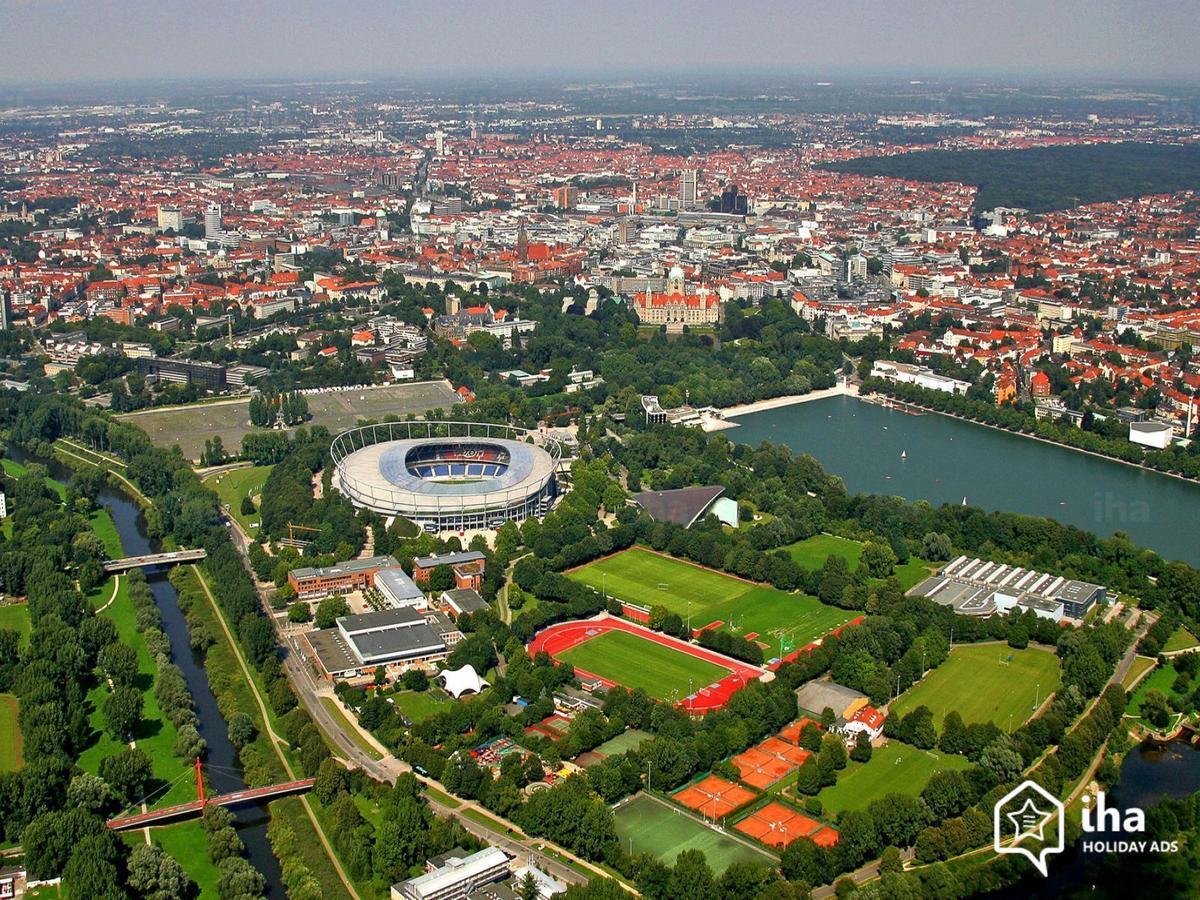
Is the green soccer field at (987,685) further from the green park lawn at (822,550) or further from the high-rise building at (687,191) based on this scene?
the high-rise building at (687,191)

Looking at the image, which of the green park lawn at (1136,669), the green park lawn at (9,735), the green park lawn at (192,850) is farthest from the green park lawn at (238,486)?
the green park lawn at (1136,669)

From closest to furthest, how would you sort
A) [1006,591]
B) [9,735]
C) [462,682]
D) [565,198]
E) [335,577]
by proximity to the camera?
[9,735] < [462,682] < [1006,591] < [335,577] < [565,198]

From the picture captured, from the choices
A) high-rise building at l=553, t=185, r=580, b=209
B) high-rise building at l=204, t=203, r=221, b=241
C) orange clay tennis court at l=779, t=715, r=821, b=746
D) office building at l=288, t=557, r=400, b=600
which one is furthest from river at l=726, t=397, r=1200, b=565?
high-rise building at l=553, t=185, r=580, b=209

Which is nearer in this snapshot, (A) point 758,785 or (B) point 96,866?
(B) point 96,866

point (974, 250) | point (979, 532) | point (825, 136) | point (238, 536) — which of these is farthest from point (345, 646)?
point (825, 136)

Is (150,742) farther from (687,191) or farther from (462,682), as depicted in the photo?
(687,191)

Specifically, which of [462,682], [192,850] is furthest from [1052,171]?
[192,850]

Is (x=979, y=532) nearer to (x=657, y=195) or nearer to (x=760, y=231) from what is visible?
(x=760, y=231)
